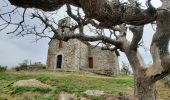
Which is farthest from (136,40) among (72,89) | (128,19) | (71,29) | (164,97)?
(164,97)

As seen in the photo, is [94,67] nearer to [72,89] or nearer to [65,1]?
[72,89]

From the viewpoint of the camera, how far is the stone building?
124 ft

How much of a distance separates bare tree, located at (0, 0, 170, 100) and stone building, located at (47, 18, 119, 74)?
23848 millimetres

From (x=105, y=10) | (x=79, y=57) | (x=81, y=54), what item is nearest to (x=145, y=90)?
(x=105, y=10)

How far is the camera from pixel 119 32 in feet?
44.3

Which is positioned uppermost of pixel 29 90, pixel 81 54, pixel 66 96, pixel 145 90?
pixel 81 54

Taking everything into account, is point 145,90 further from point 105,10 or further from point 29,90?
point 29,90

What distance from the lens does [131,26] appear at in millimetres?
11117

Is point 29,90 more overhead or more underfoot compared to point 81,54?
more underfoot

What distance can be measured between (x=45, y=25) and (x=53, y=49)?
91.7ft

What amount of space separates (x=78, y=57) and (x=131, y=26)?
27.1 metres

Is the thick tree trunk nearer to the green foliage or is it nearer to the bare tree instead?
the bare tree

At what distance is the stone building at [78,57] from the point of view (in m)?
37.7

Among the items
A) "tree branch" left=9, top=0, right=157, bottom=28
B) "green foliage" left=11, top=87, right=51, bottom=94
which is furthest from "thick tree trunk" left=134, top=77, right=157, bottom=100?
"green foliage" left=11, top=87, right=51, bottom=94
